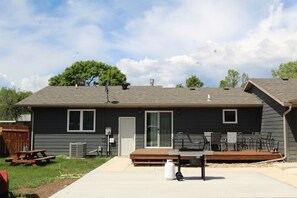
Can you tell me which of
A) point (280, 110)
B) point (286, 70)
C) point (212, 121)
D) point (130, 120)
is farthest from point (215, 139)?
point (286, 70)

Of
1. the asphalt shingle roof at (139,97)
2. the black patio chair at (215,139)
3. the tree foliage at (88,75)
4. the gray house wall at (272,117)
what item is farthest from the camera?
the tree foliage at (88,75)

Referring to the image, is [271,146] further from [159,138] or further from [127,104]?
[127,104]

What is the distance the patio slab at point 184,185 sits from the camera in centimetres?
770

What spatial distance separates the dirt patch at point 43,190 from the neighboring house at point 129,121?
754 cm

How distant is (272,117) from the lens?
1516 cm

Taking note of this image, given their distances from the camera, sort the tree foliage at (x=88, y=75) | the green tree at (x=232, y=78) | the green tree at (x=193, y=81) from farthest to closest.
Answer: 1. the green tree at (x=193, y=81)
2. the green tree at (x=232, y=78)
3. the tree foliage at (x=88, y=75)

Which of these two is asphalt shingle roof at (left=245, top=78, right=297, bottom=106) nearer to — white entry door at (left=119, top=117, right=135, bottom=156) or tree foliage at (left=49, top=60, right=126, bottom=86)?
white entry door at (left=119, top=117, right=135, bottom=156)

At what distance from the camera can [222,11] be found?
13.9 meters

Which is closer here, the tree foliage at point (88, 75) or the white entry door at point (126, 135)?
the white entry door at point (126, 135)

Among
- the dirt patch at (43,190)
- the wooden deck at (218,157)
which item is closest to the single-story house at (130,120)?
the wooden deck at (218,157)

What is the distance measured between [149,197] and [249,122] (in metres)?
10.7

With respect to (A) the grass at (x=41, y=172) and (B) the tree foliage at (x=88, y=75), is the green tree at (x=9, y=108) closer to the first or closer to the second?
(B) the tree foliage at (x=88, y=75)

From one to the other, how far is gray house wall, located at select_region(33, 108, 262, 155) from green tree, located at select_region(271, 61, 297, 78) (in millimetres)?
33992

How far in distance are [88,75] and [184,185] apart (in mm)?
41326
